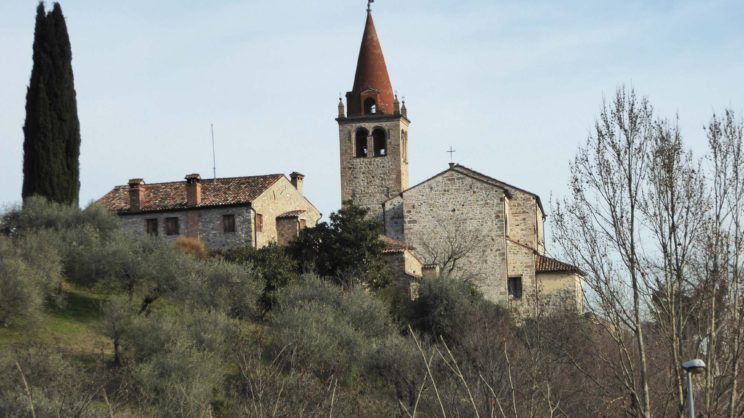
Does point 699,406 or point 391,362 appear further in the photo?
point 391,362

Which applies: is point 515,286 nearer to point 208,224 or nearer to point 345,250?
point 345,250

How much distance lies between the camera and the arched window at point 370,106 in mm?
59906

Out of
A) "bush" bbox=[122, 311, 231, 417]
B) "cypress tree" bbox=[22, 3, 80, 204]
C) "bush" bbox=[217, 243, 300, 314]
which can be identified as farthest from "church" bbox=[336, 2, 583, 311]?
"bush" bbox=[122, 311, 231, 417]

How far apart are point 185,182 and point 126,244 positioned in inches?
447

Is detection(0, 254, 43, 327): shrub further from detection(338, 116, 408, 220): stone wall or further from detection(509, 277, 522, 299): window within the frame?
detection(338, 116, 408, 220): stone wall

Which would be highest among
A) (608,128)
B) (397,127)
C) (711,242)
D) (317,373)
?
(397,127)

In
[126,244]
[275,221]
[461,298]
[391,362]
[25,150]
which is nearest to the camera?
[391,362]

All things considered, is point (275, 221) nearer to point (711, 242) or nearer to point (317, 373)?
point (317, 373)

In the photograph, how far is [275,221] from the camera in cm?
5200

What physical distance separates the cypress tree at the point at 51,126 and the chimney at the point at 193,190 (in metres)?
6.14

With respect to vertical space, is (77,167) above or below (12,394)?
above

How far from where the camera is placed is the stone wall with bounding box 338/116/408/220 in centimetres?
5834

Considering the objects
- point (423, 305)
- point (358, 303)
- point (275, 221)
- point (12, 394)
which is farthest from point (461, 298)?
point (12, 394)

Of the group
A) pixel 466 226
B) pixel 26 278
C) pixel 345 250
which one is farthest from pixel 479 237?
pixel 26 278
